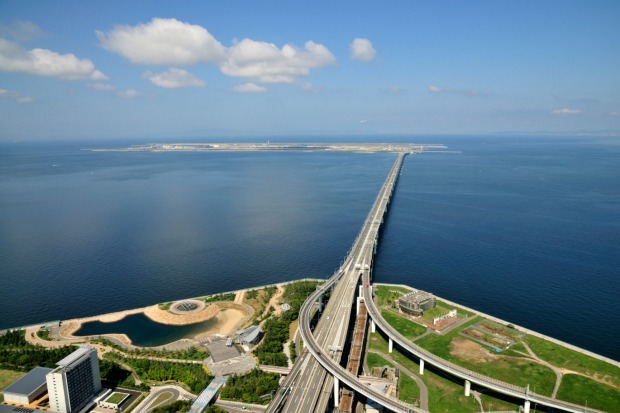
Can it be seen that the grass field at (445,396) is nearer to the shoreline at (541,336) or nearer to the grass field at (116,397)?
the shoreline at (541,336)

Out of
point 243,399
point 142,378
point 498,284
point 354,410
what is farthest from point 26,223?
point 498,284

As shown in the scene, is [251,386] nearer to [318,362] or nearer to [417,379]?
[318,362]

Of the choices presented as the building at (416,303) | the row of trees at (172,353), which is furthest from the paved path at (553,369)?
the row of trees at (172,353)

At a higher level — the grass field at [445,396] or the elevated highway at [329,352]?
the elevated highway at [329,352]

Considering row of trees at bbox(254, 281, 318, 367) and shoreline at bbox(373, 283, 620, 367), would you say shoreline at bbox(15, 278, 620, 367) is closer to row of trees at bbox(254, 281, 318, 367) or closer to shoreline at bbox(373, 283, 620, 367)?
shoreline at bbox(373, 283, 620, 367)

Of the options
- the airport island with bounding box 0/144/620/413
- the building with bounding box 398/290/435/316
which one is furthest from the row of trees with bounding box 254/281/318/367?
the building with bounding box 398/290/435/316

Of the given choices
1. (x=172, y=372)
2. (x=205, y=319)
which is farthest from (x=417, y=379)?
(x=205, y=319)

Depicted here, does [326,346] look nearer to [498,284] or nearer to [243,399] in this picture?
[243,399]
